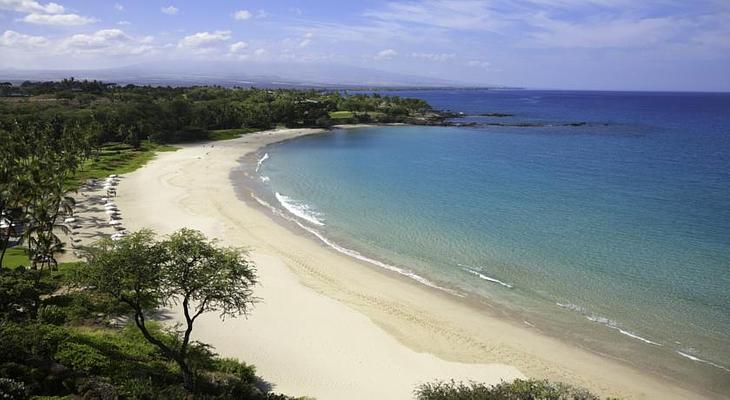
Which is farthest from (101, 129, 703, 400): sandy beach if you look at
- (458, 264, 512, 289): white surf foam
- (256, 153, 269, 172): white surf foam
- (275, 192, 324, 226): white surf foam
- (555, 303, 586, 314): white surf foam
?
(256, 153, 269, 172): white surf foam

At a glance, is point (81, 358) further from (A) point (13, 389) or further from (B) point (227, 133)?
(B) point (227, 133)

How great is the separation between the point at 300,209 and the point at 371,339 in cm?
2436

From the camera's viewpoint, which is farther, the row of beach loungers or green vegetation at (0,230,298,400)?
the row of beach loungers

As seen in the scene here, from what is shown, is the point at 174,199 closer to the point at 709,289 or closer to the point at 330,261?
the point at 330,261

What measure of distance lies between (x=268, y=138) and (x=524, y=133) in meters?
59.7

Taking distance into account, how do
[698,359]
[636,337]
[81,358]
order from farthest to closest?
[636,337] < [698,359] < [81,358]

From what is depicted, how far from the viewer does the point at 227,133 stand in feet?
339

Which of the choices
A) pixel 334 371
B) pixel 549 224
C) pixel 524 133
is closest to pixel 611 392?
pixel 334 371

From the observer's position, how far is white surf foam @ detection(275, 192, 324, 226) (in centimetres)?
4179

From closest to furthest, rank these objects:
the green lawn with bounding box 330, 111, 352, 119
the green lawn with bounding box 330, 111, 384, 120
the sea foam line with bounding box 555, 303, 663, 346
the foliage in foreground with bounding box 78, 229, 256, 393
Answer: the foliage in foreground with bounding box 78, 229, 256, 393, the sea foam line with bounding box 555, 303, 663, 346, the green lawn with bounding box 330, 111, 352, 119, the green lawn with bounding box 330, 111, 384, 120

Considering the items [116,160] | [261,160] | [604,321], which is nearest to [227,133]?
[261,160]

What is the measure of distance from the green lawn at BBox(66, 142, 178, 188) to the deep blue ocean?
705 inches

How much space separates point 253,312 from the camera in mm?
24188

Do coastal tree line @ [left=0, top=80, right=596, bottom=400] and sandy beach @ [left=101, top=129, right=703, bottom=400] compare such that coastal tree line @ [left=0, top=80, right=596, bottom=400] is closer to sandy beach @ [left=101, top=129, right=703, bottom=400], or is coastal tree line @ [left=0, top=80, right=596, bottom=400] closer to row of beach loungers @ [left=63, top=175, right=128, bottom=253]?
sandy beach @ [left=101, top=129, right=703, bottom=400]
